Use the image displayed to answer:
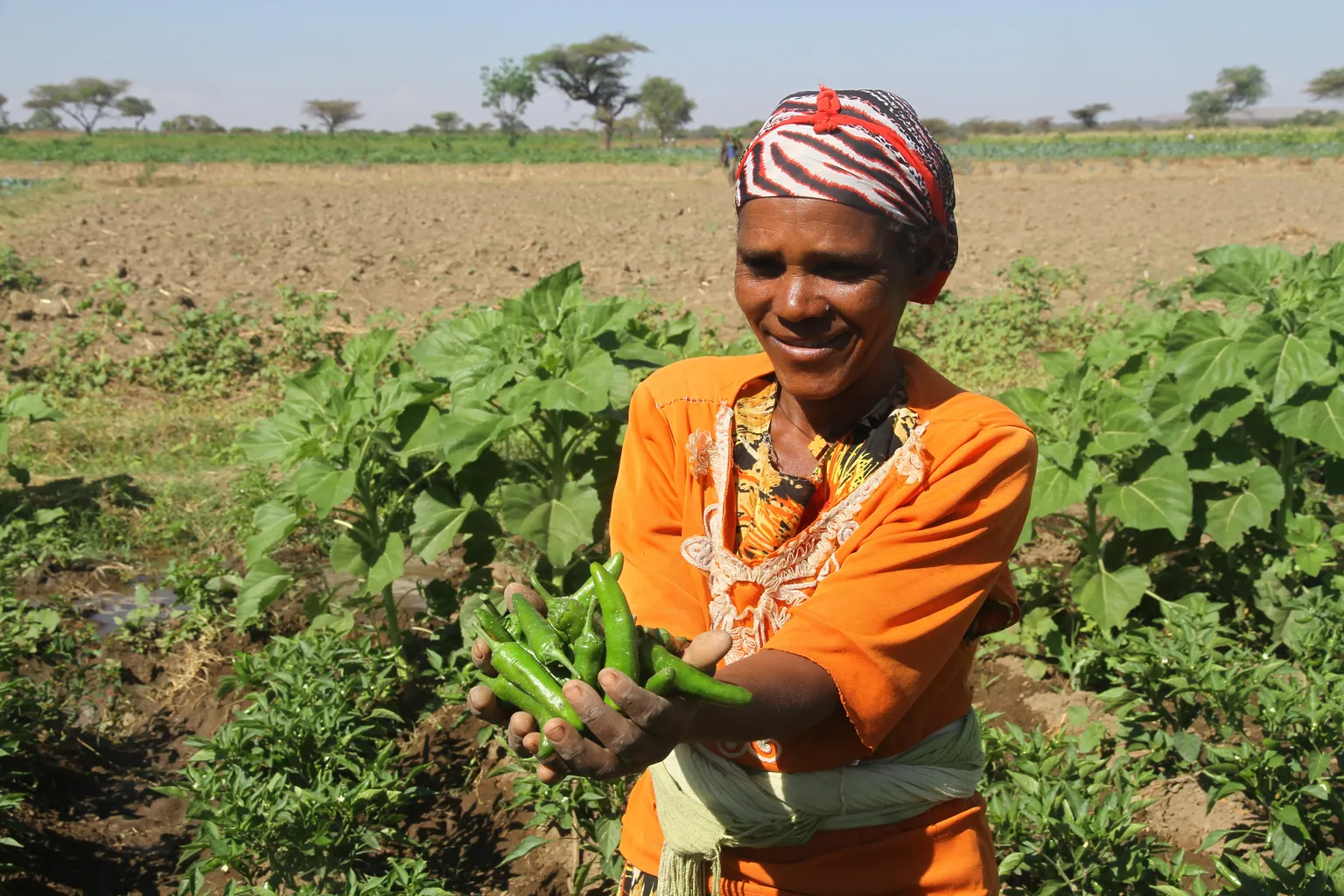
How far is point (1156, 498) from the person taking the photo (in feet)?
13.6

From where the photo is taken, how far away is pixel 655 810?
1.76m

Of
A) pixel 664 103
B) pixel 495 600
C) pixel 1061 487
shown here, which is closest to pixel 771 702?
pixel 495 600

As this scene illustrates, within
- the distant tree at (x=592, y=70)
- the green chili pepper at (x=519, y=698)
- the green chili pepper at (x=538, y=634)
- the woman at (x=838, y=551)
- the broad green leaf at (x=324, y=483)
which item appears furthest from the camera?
the distant tree at (x=592, y=70)

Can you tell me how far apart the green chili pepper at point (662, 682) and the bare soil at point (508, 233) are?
1090 centimetres

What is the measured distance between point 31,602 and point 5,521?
1053 millimetres

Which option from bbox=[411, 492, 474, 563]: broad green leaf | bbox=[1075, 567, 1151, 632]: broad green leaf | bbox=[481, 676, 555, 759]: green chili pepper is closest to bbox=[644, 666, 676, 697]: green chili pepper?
bbox=[481, 676, 555, 759]: green chili pepper

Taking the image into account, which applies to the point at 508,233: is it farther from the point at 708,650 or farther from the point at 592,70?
the point at 592,70

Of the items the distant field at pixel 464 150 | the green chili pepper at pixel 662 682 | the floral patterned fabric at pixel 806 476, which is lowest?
the green chili pepper at pixel 662 682

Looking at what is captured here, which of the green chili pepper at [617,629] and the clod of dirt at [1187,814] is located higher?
the green chili pepper at [617,629]

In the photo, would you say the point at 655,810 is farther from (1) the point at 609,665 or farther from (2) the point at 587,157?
(2) the point at 587,157

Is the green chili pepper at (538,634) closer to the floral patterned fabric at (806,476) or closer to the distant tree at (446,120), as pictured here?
the floral patterned fabric at (806,476)

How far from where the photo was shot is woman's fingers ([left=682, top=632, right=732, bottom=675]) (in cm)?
130

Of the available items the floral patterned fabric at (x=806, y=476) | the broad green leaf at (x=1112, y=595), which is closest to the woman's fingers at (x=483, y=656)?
the floral patterned fabric at (x=806, y=476)

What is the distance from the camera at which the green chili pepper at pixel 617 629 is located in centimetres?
130
